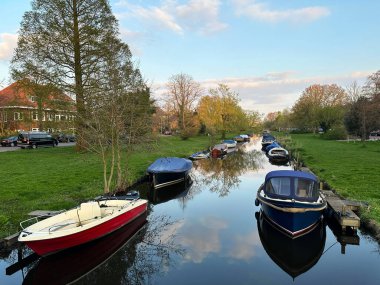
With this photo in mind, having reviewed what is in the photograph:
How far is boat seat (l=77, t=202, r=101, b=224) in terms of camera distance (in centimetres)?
1209

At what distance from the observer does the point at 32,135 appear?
139 ft

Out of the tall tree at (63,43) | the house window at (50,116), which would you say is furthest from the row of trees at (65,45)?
the house window at (50,116)

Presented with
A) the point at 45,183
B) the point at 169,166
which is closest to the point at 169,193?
the point at 169,166

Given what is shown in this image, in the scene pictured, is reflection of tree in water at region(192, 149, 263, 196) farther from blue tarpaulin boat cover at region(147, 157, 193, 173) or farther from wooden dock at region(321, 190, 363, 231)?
wooden dock at region(321, 190, 363, 231)

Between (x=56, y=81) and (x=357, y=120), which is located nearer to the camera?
(x=56, y=81)

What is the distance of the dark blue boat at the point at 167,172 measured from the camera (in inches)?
885

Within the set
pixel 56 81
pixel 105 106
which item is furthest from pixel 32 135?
pixel 105 106

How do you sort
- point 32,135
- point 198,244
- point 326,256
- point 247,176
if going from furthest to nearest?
point 32,135
point 247,176
point 198,244
point 326,256

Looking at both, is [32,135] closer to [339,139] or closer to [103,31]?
[103,31]

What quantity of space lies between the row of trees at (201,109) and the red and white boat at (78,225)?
49706 millimetres

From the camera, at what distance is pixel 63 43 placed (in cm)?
3206

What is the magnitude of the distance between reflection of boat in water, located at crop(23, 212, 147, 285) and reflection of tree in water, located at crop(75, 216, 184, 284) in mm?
316

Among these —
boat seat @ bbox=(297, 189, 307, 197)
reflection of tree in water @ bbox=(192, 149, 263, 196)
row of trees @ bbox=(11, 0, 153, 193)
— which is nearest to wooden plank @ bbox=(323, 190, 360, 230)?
boat seat @ bbox=(297, 189, 307, 197)

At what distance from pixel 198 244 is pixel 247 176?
16670 mm
